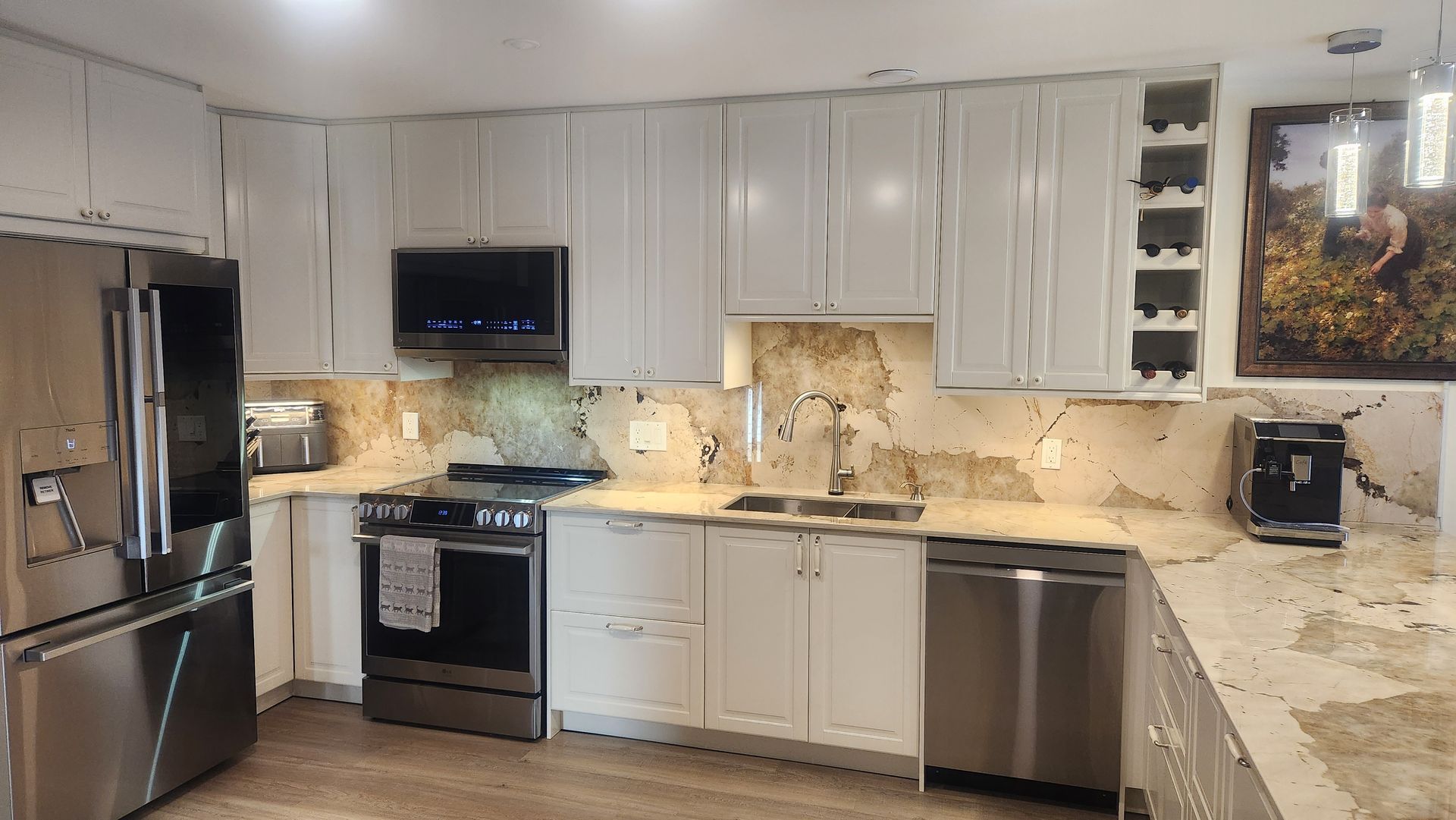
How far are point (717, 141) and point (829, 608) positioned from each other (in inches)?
69.4

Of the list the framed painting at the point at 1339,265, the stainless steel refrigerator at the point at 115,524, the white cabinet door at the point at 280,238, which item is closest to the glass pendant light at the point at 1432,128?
the framed painting at the point at 1339,265

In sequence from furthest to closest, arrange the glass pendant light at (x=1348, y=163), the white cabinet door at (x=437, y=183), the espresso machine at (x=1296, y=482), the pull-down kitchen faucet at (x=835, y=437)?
1. the white cabinet door at (x=437, y=183)
2. the pull-down kitchen faucet at (x=835, y=437)
3. the espresso machine at (x=1296, y=482)
4. the glass pendant light at (x=1348, y=163)

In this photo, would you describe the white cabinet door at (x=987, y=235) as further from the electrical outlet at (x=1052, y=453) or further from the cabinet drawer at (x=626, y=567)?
the cabinet drawer at (x=626, y=567)

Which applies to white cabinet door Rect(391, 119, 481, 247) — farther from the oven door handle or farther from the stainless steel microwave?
the oven door handle

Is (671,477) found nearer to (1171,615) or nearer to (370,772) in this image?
(370,772)

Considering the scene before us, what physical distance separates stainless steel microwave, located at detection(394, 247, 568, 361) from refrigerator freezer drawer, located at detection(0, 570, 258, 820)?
1.15 m

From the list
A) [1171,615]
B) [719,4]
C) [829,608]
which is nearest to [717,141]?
[719,4]

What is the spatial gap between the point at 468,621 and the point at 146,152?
1959 millimetres

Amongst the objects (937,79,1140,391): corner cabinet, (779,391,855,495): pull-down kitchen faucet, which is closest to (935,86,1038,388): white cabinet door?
(937,79,1140,391): corner cabinet

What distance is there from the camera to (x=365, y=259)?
3775 millimetres

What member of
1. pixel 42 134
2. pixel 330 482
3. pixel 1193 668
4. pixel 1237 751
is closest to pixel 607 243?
pixel 330 482

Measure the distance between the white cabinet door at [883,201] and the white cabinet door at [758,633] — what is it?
95cm

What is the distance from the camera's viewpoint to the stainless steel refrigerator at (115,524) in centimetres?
248

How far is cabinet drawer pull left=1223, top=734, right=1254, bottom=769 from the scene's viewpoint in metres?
1.45
